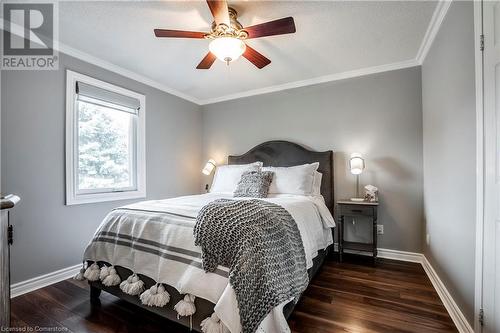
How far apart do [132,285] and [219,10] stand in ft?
6.76

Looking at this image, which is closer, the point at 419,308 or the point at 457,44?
the point at 457,44

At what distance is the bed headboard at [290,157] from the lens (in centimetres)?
313

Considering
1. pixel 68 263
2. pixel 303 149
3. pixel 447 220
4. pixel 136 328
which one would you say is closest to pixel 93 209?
pixel 68 263

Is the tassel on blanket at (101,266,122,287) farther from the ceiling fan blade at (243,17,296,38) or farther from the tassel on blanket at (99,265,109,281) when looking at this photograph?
the ceiling fan blade at (243,17,296,38)

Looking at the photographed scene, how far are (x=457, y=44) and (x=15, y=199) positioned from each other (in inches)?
115

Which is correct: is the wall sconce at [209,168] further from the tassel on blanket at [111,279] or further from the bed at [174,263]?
the tassel on blanket at [111,279]

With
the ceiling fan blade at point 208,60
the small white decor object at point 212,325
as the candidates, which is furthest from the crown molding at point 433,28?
the small white decor object at point 212,325

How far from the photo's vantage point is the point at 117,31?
223 centimetres

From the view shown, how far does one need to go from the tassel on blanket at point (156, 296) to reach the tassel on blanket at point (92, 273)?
55 cm

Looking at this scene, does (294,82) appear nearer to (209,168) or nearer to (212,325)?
(209,168)

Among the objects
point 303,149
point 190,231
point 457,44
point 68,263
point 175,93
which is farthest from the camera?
point 175,93

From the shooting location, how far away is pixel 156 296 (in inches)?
58.2

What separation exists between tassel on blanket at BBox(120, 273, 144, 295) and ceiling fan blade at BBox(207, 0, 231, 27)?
1.99m

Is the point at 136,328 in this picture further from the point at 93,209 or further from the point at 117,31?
the point at 117,31
